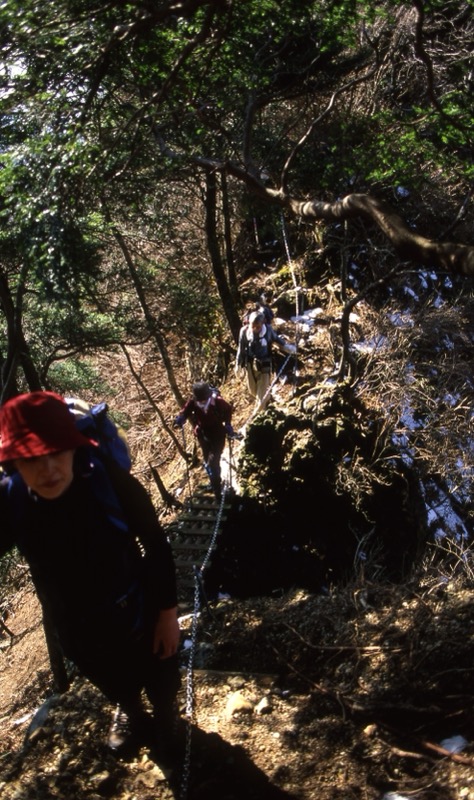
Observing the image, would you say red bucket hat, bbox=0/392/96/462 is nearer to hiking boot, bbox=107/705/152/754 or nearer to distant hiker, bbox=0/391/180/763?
distant hiker, bbox=0/391/180/763

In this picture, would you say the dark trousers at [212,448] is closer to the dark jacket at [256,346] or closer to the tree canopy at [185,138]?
the tree canopy at [185,138]

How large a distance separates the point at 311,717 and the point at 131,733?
96 centimetres

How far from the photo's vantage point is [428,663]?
3.82 meters

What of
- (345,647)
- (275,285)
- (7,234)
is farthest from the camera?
(275,285)

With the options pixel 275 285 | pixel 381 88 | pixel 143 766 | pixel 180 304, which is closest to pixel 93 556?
pixel 143 766

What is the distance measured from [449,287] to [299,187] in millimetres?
3643

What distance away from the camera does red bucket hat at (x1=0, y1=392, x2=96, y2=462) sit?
246 centimetres

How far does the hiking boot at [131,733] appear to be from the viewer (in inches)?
128

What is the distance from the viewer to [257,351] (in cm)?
1288

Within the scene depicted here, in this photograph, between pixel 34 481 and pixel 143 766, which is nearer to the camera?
pixel 34 481

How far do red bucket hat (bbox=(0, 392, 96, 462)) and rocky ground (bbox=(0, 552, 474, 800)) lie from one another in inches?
65.7

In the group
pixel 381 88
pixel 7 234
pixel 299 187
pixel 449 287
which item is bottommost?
pixel 449 287

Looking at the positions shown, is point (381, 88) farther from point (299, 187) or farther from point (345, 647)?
point (345, 647)

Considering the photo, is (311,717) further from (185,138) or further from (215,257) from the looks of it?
(215,257)
